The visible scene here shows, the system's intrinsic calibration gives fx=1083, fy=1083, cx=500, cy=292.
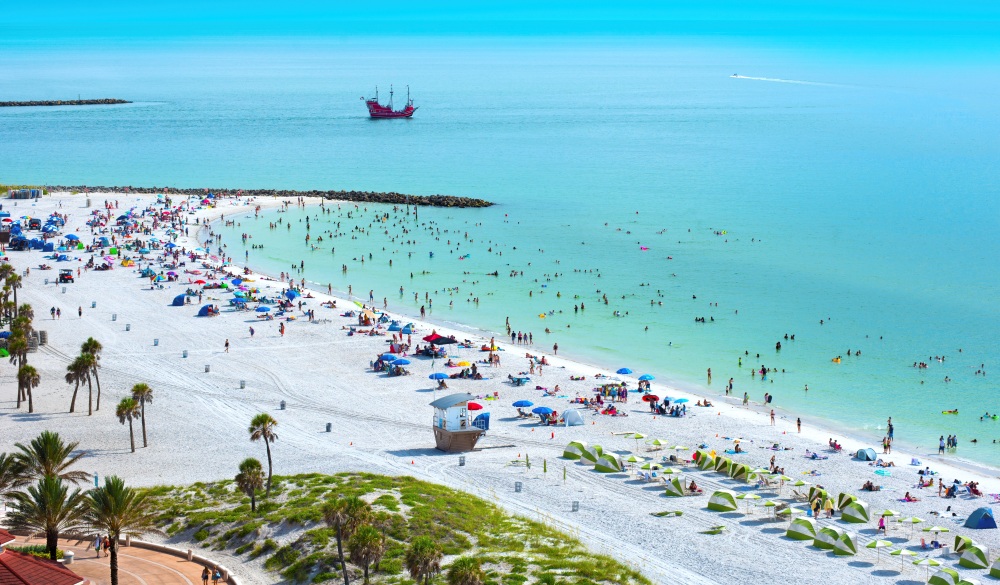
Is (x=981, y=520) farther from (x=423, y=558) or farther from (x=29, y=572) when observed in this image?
(x=29, y=572)

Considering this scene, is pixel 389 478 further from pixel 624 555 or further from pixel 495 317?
pixel 495 317

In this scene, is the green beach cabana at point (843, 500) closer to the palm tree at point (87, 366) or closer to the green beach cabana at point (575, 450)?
the green beach cabana at point (575, 450)

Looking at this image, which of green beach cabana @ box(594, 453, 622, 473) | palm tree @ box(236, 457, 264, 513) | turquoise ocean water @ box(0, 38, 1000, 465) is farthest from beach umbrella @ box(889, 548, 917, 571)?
palm tree @ box(236, 457, 264, 513)

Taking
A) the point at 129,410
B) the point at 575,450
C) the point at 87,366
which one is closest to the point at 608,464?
the point at 575,450

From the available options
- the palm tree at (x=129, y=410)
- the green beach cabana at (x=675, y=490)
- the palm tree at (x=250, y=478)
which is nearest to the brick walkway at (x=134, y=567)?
the palm tree at (x=250, y=478)

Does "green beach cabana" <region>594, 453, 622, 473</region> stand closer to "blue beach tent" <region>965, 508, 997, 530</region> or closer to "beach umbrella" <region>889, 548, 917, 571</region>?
"beach umbrella" <region>889, 548, 917, 571</region>
